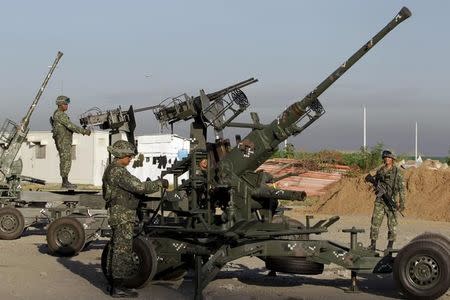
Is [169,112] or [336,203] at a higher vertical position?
[169,112]

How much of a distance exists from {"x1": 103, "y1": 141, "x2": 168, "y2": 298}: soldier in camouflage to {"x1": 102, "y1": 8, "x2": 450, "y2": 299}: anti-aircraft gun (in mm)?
435

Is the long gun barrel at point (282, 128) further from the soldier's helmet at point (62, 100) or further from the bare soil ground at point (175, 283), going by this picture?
the soldier's helmet at point (62, 100)

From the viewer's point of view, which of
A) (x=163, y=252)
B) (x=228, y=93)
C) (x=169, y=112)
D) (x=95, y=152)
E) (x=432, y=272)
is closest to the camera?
(x=432, y=272)

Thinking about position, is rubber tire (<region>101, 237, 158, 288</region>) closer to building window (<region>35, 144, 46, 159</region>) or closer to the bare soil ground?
the bare soil ground

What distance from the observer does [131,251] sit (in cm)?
997

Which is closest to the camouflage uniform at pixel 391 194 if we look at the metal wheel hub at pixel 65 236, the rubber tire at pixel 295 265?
the rubber tire at pixel 295 265

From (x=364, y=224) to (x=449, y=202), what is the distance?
394 cm

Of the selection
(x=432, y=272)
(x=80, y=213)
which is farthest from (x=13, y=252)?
(x=432, y=272)

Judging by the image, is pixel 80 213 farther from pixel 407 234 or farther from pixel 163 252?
pixel 407 234

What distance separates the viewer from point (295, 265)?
1005cm

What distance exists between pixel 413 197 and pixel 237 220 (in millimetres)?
17056

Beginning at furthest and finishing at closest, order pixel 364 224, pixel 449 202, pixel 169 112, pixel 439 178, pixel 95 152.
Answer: pixel 95 152 → pixel 439 178 → pixel 449 202 → pixel 364 224 → pixel 169 112

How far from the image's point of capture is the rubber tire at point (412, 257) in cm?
922

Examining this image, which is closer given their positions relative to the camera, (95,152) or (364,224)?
(364,224)
